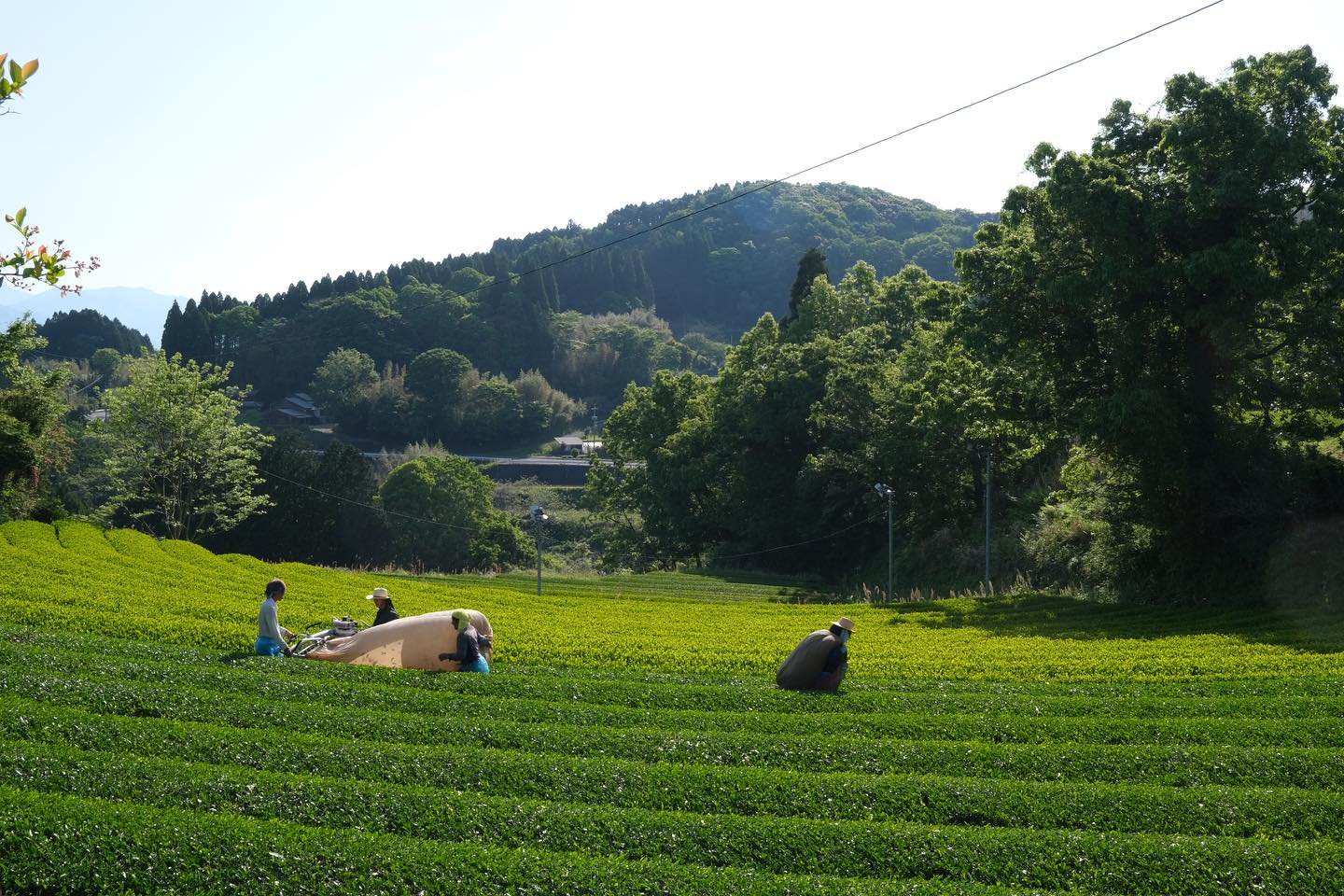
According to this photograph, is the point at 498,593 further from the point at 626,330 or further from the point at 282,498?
the point at 626,330

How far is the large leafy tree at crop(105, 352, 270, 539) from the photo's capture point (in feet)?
168

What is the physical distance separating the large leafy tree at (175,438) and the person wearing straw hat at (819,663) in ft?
142

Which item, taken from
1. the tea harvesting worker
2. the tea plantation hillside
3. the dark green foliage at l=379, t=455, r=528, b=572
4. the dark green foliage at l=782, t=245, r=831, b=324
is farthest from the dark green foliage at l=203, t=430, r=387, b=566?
the tea harvesting worker

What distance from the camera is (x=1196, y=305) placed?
28.1m

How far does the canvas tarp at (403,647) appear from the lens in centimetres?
1672

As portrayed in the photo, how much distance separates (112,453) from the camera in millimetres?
56906

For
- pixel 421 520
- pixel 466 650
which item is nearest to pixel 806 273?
pixel 421 520

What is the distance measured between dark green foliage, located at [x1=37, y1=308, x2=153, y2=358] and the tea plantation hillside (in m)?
162

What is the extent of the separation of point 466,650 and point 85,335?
17337 centimetres

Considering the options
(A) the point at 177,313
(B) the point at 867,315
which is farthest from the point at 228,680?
(A) the point at 177,313

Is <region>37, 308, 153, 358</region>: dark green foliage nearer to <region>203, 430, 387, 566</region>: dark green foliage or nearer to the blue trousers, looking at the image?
<region>203, 430, 387, 566</region>: dark green foliage

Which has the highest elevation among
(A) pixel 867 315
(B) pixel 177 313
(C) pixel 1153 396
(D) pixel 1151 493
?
(B) pixel 177 313

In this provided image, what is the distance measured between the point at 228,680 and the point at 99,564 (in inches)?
644

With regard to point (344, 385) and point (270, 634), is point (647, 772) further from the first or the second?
point (344, 385)
